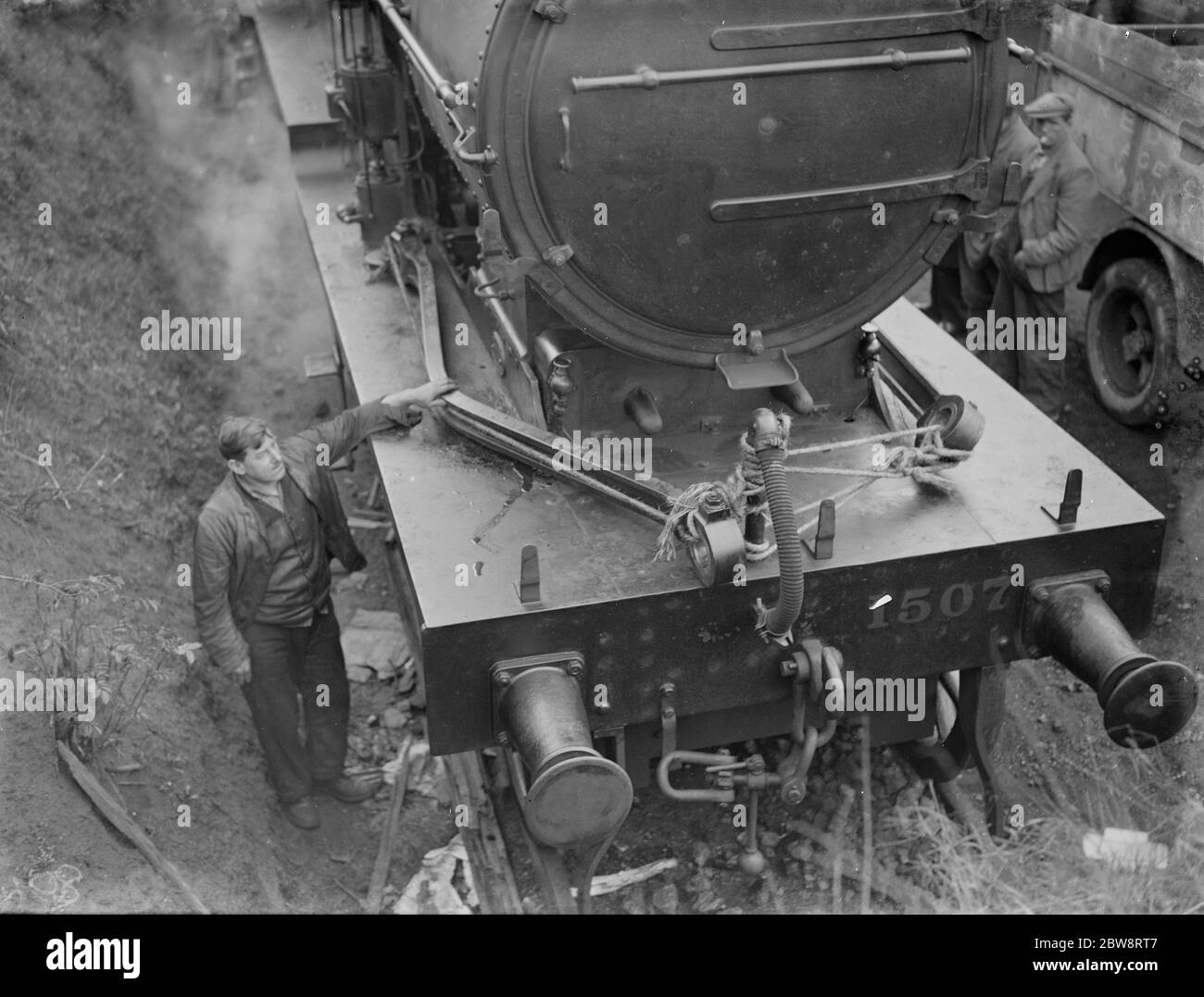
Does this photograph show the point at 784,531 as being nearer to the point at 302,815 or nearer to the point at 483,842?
the point at 483,842

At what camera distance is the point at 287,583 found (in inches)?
174

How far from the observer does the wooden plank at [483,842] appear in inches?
→ 165

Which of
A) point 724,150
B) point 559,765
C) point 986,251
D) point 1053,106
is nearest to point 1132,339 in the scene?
point 986,251

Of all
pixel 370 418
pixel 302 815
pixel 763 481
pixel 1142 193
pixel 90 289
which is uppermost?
pixel 1142 193

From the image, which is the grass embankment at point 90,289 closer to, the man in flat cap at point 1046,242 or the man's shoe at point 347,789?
the man's shoe at point 347,789

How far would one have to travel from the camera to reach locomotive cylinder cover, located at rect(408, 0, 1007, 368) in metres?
3.44

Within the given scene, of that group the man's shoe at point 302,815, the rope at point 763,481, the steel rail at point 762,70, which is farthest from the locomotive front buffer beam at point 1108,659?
the man's shoe at point 302,815

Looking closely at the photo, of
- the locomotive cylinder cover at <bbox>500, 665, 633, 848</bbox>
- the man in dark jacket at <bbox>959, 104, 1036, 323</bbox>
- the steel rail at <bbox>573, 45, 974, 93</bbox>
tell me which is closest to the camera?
the locomotive cylinder cover at <bbox>500, 665, 633, 848</bbox>

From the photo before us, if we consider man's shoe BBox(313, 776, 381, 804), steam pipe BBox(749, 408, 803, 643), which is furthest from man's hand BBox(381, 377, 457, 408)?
man's shoe BBox(313, 776, 381, 804)

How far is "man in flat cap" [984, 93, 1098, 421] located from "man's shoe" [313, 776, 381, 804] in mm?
3410

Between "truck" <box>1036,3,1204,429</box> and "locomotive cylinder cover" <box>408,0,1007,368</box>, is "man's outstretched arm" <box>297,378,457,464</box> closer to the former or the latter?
"locomotive cylinder cover" <box>408,0,1007,368</box>

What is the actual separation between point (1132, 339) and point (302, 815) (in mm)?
3854

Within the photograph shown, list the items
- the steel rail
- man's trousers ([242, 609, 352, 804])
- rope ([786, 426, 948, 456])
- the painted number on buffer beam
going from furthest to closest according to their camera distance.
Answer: man's trousers ([242, 609, 352, 804]), rope ([786, 426, 948, 456]), the painted number on buffer beam, the steel rail
